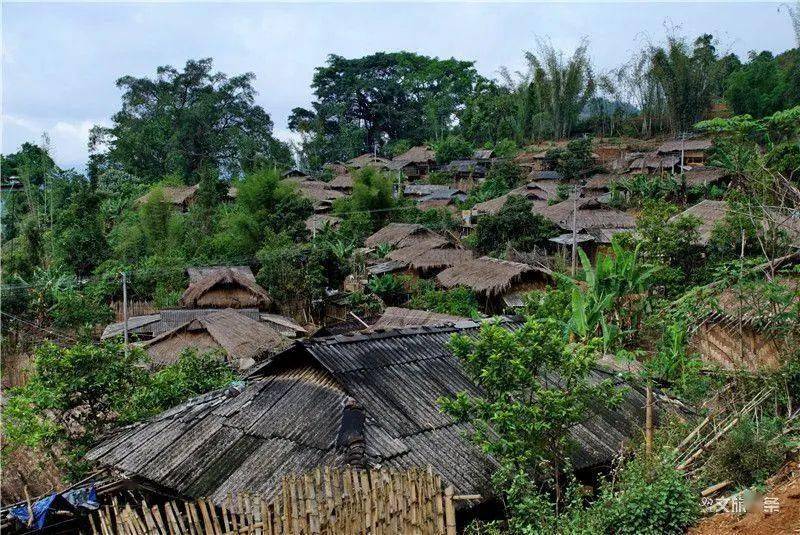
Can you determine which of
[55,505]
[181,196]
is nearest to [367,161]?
[181,196]

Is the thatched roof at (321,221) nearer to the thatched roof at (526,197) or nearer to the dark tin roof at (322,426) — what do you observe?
the thatched roof at (526,197)

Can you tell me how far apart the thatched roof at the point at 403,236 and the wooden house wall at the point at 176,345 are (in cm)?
1095

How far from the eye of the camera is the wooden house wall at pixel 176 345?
50.8 feet

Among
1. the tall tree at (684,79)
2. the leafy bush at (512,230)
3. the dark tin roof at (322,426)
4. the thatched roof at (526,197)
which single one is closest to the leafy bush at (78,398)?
the dark tin roof at (322,426)

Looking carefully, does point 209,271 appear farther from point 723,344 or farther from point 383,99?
point 383,99

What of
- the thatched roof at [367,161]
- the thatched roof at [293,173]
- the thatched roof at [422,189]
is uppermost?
the thatched roof at [367,161]

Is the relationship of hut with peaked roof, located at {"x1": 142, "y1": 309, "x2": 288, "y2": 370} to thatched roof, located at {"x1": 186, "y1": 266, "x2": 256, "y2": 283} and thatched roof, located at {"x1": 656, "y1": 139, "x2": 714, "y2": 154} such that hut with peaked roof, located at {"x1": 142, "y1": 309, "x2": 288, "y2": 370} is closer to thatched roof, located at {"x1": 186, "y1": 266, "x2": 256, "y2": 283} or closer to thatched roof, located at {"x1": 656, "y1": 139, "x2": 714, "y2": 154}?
thatched roof, located at {"x1": 186, "y1": 266, "x2": 256, "y2": 283}

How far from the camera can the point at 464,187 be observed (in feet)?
129

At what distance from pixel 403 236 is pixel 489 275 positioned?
7.35m

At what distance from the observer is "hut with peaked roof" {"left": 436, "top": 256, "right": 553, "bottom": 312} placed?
62.3 ft

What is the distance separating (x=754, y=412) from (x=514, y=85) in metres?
43.8

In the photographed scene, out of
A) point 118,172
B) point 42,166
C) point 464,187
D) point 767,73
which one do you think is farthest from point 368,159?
point 767,73

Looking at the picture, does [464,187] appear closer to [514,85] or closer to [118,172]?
[514,85]

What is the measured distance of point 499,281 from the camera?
62.1ft
